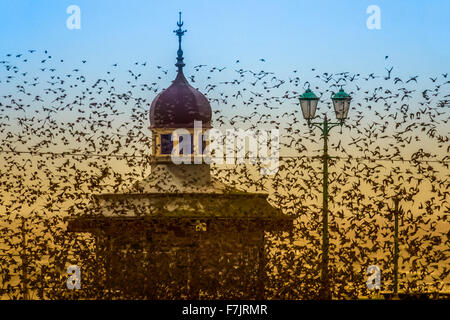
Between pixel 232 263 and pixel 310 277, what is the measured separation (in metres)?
1.34

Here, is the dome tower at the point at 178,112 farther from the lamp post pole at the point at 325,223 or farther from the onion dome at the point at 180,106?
the lamp post pole at the point at 325,223

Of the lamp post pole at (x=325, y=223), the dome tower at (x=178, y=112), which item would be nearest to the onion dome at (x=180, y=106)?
the dome tower at (x=178, y=112)

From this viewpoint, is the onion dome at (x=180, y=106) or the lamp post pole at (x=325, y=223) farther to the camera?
the onion dome at (x=180, y=106)

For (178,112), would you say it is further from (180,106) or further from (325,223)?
(325,223)

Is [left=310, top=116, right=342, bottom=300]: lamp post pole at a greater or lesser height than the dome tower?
lesser

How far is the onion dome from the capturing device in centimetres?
2388

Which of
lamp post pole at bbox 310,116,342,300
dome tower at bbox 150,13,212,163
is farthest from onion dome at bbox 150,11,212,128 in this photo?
lamp post pole at bbox 310,116,342,300

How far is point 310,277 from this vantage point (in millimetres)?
11969

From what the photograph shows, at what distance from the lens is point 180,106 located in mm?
23984

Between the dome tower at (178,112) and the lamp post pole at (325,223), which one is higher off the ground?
the dome tower at (178,112)

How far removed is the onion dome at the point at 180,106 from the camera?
2388cm

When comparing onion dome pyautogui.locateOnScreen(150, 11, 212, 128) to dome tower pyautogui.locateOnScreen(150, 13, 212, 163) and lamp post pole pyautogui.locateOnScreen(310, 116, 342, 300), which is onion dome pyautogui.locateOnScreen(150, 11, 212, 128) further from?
lamp post pole pyautogui.locateOnScreen(310, 116, 342, 300)
